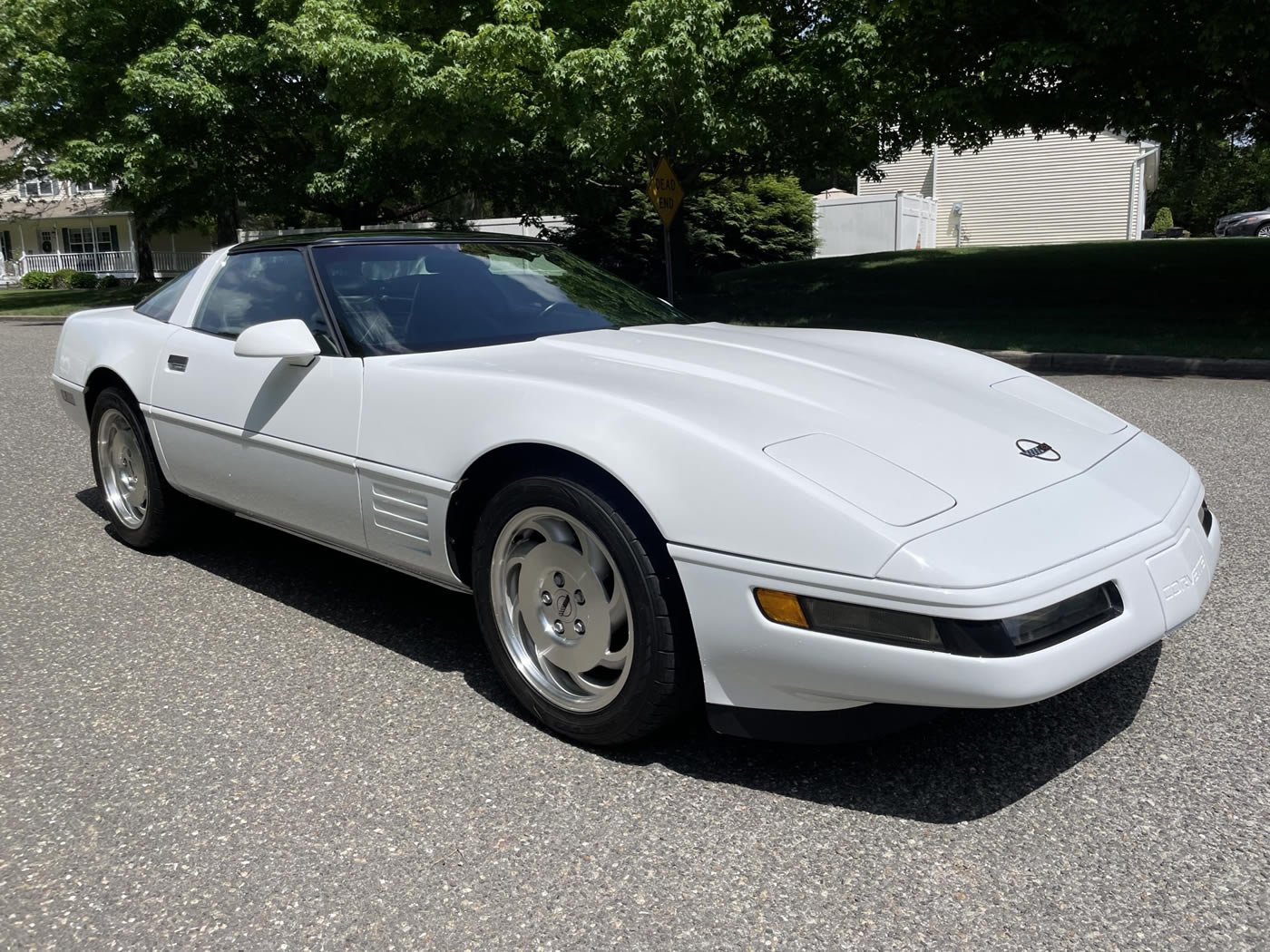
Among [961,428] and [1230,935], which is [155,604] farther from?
[1230,935]

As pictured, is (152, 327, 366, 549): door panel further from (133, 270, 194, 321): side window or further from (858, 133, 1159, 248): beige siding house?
(858, 133, 1159, 248): beige siding house

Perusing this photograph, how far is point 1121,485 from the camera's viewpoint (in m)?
2.73

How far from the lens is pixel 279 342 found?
130 inches

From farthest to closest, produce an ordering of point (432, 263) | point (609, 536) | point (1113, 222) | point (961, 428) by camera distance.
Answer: point (1113, 222) < point (432, 263) < point (961, 428) < point (609, 536)

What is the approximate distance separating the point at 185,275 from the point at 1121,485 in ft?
11.9

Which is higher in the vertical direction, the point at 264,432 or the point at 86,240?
the point at 86,240

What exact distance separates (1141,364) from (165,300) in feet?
29.6

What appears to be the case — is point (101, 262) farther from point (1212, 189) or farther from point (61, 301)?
point (1212, 189)

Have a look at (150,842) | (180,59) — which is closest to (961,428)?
(150,842)

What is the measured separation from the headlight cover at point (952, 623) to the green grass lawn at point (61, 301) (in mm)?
25032

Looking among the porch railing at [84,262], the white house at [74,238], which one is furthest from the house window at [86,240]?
the porch railing at [84,262]

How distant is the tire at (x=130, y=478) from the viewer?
4.32m

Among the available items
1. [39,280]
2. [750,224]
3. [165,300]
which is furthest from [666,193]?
[39,280]

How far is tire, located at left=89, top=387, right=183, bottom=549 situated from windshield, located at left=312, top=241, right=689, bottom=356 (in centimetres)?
126
